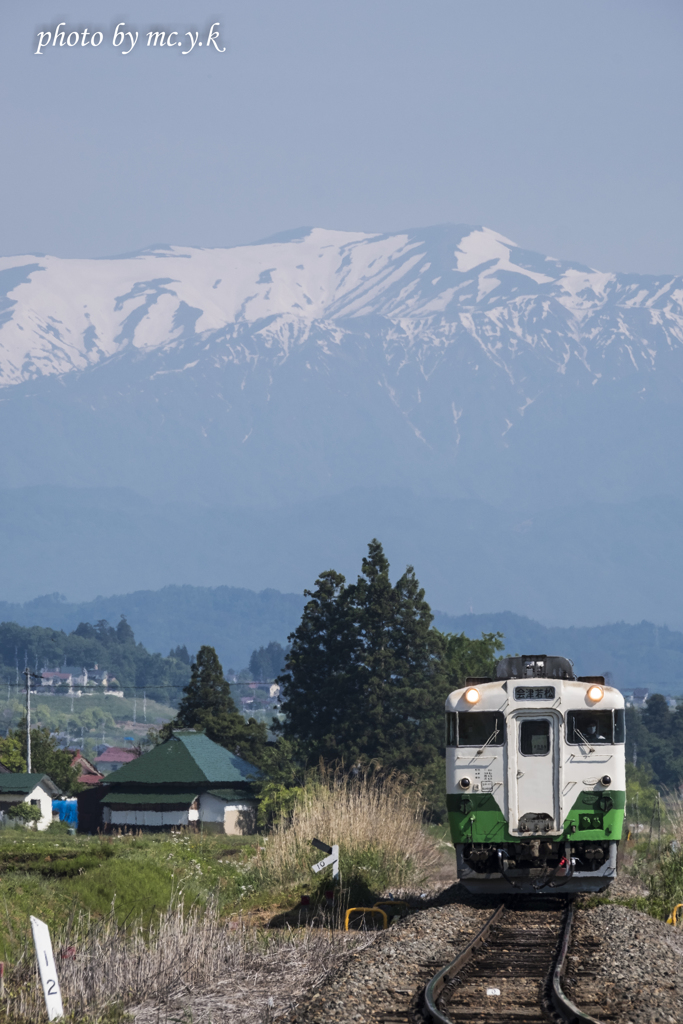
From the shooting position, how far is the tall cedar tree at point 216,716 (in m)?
89.1

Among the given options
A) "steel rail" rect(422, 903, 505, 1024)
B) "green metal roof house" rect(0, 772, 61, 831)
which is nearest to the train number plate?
"steel rail" rect(422, 903, 505, 1024)

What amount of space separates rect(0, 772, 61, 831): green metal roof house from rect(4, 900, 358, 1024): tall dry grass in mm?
75775

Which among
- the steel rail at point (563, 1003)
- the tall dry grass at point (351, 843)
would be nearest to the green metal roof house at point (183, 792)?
the tall dry grass at point (351, 843)

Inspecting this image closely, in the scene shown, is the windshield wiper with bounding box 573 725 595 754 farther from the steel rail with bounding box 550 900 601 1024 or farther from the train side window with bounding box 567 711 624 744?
the steel rail with bounding box 550 900 601 1024

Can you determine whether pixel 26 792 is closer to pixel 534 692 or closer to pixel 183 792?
pixel 183 792

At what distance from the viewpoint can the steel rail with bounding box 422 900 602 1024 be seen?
11.6m

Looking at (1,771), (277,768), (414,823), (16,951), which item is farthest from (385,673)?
(16,951)

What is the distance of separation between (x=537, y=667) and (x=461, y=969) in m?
8.04

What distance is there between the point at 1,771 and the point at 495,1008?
98527mm

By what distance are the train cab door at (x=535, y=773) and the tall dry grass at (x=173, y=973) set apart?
430cm

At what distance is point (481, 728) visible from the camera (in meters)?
20.2

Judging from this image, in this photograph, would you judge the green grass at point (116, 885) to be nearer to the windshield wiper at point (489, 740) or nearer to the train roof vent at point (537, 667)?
the windshield wiper at point (489, 740)

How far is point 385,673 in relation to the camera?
83500 millimetres

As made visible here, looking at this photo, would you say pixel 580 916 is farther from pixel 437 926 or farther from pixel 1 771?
pixel 1 771
